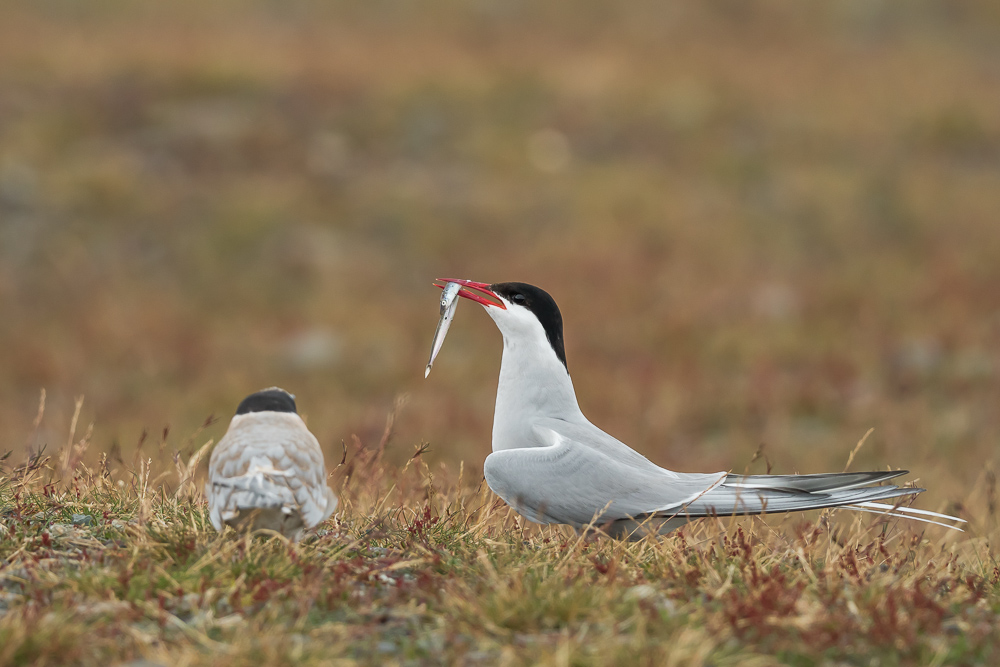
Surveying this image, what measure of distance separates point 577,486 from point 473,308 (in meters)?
9.55

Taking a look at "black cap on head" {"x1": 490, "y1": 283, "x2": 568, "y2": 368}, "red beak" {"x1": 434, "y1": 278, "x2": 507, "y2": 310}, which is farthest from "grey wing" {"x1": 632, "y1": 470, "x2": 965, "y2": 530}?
"red beak" {"x1": 434, "y1": 278, "x2": 507, "y2": 310}

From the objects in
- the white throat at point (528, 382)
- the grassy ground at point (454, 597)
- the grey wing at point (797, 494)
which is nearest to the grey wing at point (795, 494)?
the grey wing at point (797, 494)

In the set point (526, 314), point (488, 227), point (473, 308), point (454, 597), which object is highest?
point (488, 227)

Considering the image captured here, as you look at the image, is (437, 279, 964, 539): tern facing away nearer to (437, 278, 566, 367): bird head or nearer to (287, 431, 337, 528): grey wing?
(437, 278, 566, 367): bird head

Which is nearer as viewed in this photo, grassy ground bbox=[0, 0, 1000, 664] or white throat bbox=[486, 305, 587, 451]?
grassy ground bbox=[0, 0, 1000, 664]

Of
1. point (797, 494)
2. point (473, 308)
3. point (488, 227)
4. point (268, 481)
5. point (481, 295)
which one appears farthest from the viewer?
point (488, 227)

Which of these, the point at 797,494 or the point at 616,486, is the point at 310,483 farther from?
the point at 797,494

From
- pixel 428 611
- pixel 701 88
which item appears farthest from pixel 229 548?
pixel 701 88

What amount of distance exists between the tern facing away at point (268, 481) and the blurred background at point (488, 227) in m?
5.48

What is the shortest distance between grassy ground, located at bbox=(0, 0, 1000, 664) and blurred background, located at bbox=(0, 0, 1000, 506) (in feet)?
0.21

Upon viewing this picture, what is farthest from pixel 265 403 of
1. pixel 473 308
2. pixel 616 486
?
pixel 473 308

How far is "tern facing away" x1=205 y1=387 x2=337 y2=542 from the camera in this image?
3.73 m

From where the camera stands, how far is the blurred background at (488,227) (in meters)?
11.4

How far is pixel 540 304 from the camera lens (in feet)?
15.9
